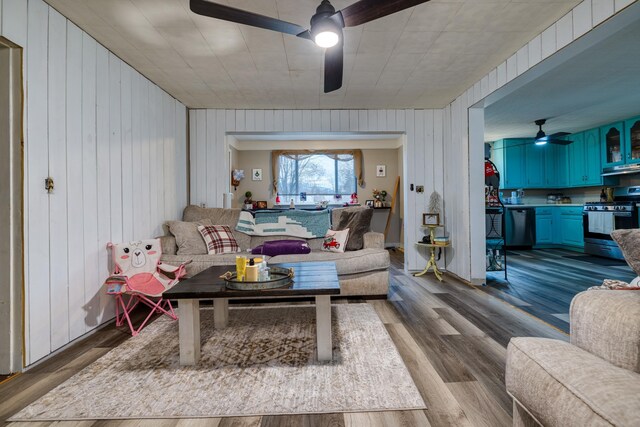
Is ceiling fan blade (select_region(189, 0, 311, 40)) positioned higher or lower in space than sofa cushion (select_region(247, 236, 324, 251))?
higher

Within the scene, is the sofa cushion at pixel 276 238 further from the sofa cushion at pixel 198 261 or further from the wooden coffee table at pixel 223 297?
the wooden coffee table at pixel 223 297

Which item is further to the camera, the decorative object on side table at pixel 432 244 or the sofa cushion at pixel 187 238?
the decorative object on side table at pixel 432 244

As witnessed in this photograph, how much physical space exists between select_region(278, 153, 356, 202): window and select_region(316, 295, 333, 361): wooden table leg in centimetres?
565

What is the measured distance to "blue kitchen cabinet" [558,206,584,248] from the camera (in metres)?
6.27

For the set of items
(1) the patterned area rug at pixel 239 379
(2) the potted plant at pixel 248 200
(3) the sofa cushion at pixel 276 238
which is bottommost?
(1) the patterned area rug at pixel 239 379

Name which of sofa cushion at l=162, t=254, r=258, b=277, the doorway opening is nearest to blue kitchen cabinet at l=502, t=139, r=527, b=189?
sofa cushion at l=162, t=254, r=258, b=277

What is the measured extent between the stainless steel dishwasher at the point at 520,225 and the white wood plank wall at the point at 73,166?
21.1ft

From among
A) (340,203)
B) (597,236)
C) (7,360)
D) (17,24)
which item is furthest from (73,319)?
(597,236)

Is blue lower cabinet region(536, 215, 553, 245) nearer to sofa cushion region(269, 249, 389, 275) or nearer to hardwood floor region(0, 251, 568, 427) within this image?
hardwood floor region(0, 251, 568, 427)

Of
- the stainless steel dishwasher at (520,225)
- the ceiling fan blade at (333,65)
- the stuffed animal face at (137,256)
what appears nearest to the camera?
the ceiling fan blade at (333,65)

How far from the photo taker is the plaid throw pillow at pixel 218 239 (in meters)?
3.70

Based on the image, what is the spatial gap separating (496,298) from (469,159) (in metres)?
1.67

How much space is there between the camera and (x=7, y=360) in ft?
6.65

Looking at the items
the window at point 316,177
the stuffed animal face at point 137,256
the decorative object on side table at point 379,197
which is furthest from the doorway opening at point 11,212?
the decorative object on side table at point 379,197
